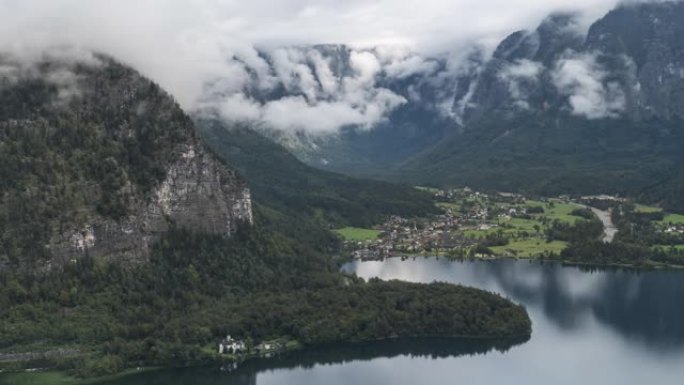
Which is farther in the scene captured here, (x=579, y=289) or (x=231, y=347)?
(x=579, y=289)

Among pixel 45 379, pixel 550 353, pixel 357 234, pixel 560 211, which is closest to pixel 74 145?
pixel 45 379

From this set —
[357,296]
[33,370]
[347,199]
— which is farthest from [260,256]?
[347,199]

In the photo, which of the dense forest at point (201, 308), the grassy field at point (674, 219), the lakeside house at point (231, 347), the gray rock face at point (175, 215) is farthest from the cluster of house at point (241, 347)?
the grassy field at point (674, 219)

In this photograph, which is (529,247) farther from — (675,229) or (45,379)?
(45,379)

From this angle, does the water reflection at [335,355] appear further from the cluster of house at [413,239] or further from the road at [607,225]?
the road at [607,225]

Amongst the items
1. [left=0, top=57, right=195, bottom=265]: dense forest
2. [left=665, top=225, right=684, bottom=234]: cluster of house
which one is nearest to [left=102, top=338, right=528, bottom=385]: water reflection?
[left=0, top=57, right=195, bottom=265]: dense forest

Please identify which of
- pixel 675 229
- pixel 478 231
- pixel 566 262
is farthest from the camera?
pixel 478 231

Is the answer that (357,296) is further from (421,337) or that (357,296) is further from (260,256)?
(260,256)
